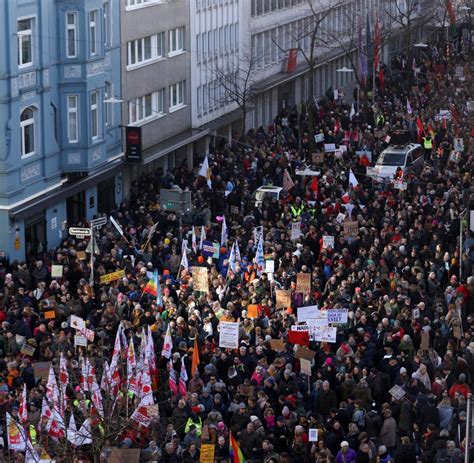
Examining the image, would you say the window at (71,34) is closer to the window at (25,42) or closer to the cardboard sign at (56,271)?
the window at (25,42)

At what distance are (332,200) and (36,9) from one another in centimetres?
919

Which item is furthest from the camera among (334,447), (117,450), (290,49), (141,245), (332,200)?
(290,49)

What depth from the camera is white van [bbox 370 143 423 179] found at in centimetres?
5272

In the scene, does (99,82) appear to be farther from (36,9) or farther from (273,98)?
(273,98)

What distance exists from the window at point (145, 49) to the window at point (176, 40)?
125cm

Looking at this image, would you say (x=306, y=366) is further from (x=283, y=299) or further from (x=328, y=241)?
(x=328, y=241)

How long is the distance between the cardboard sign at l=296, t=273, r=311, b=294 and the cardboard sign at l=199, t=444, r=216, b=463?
30.8 ft

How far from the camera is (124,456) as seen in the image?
80.3 ft

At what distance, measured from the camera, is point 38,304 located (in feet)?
113

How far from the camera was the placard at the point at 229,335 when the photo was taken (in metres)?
30.3

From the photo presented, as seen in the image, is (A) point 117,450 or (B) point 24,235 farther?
(B) point 24,235

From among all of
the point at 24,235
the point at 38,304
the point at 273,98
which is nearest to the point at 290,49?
the point at 273,98

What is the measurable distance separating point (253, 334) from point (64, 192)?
48.9 feet

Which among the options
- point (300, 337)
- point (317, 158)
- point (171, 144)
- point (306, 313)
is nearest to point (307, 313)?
point (306, 313)
